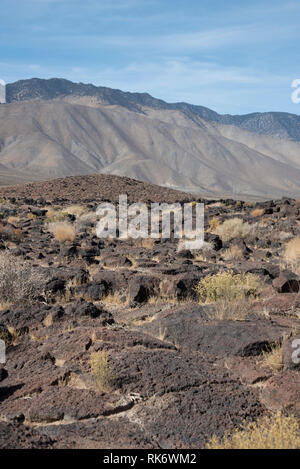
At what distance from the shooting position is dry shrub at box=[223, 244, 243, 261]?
14877 mm

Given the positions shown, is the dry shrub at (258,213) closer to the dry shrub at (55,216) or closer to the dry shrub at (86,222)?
the dry shrub at (86,222)

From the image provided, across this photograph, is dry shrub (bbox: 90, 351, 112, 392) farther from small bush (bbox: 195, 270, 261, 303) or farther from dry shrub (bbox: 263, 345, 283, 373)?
small bush (bbox: 195, 270, 261, 303)

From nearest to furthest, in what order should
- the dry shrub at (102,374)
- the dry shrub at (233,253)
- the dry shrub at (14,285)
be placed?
the dry shrub at (102,374) → the dry shrub at (14,285) → the dry shrub at (233,253)

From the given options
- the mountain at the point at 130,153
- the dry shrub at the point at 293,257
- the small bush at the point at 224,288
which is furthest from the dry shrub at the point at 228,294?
the mountain at the point at 130,153

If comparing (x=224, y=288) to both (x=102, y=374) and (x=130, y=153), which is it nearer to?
(x=102, y=374)

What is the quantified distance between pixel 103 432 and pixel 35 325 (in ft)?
10.4

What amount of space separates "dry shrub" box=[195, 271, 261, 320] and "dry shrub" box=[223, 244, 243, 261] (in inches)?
207

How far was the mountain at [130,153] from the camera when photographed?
481ft

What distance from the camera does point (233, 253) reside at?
15.3 metres

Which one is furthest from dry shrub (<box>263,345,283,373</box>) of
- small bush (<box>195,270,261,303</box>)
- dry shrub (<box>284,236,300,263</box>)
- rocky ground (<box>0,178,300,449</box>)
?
dry shrub (<box>284,236,300,263</box>)

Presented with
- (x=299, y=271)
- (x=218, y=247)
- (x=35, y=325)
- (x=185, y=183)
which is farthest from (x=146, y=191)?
(x=185, y=183)

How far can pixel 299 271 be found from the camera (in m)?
11.9

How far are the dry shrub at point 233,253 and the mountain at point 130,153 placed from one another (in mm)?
119742

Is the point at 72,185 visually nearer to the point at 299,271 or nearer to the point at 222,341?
the point at 299,271
